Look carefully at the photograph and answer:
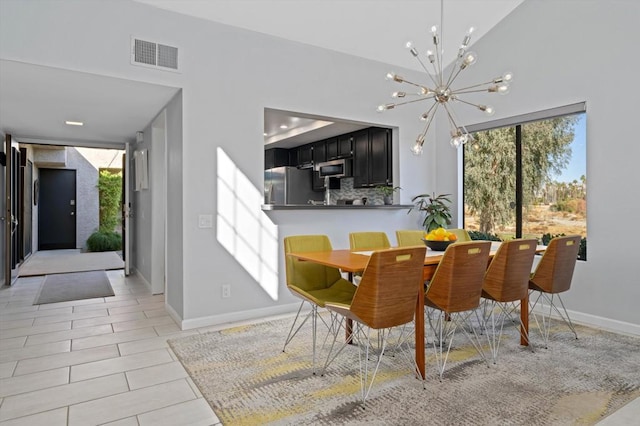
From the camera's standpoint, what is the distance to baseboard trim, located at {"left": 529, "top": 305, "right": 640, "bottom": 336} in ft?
11.4

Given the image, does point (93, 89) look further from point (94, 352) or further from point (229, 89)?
point (94, 352)

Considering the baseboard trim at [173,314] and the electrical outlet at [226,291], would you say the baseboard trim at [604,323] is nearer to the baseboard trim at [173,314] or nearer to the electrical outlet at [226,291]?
the electrical outlet at [226,291]

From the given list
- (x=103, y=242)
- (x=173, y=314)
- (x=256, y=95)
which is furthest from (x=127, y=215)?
(x=103, y=242)

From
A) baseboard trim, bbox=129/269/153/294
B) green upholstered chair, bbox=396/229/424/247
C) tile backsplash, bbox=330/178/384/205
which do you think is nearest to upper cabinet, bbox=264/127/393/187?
tile backsplash, bbox=330/178/384/205

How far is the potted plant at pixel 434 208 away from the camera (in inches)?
196

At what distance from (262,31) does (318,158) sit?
3.42 m

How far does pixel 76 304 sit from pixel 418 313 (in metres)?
3.98

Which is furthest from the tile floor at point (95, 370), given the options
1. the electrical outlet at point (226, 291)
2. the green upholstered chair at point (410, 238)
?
the green upholstered chair at point (410, 238)

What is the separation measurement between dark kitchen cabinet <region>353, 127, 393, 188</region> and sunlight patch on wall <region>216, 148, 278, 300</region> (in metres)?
2.00

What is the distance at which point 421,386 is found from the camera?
8.05ft

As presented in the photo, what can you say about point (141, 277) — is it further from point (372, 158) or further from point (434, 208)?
point (434, 208)

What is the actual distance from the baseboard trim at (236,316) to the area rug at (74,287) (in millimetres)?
2017

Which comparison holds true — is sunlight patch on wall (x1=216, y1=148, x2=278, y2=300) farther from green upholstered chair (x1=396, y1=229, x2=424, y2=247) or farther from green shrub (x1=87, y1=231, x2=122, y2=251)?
green shrub (x1=87, y1=231, x2=122, y2=251)

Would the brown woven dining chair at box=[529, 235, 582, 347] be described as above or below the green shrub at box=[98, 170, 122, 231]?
below
